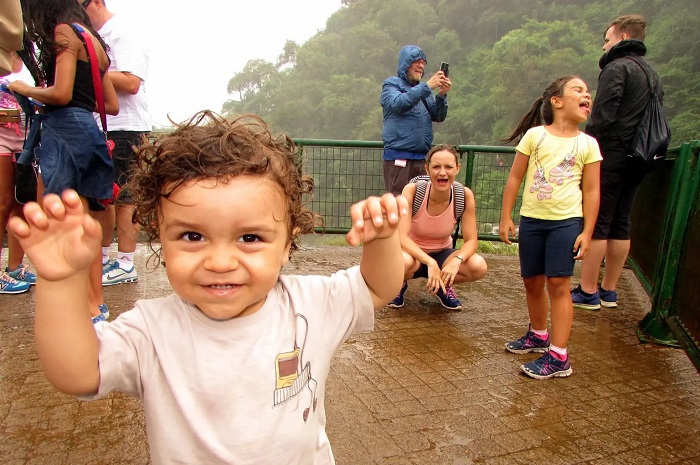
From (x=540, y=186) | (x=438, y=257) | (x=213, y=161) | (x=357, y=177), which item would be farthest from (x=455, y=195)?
(x=357, y=177)

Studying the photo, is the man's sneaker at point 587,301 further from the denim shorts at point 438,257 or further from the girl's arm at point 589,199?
the girl's arm at point 589,199

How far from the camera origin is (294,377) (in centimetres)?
132

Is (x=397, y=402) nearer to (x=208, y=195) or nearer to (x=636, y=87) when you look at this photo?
(x=208, y=195)

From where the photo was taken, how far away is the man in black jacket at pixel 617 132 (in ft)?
13.6

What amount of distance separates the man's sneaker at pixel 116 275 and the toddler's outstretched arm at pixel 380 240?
12.0 feet

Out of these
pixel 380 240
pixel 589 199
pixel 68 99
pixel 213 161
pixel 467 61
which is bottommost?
pixel 589 199

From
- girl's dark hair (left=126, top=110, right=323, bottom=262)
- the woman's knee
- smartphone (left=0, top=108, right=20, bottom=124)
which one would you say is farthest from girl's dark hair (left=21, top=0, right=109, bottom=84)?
the woman's knee

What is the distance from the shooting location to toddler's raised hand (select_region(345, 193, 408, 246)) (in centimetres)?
Result: 124

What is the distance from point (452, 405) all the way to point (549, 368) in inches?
29.1

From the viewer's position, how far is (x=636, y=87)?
4.14m

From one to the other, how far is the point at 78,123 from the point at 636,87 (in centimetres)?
394

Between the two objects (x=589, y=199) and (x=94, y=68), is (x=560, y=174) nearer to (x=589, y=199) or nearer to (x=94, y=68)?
(x=589, y=199)

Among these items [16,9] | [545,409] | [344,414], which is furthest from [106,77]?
[545,409]

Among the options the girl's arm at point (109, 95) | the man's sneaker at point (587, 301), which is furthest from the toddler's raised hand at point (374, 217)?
the man's sneaker at point (587, 301)
